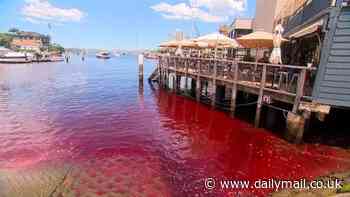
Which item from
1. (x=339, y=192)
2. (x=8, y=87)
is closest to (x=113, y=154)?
(x=339, y=192)

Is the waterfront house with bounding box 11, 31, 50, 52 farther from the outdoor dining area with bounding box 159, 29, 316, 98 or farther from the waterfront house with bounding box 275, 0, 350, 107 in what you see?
the waterfront house with bounding box 275, 0, 350, 107

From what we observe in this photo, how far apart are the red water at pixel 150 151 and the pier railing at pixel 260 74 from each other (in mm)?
2150

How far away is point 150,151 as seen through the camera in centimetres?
966

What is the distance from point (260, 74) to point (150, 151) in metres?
6.57

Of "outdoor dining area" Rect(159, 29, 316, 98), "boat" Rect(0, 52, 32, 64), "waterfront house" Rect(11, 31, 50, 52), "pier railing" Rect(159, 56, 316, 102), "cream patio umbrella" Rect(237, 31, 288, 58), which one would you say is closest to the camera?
"pier railing" Rect(159, 56, 316, 102)

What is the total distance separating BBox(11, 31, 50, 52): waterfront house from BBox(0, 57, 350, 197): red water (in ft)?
313

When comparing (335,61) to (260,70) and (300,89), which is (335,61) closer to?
→ (300,89)

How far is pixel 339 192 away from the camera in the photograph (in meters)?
5.24

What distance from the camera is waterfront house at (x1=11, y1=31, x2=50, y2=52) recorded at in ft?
316

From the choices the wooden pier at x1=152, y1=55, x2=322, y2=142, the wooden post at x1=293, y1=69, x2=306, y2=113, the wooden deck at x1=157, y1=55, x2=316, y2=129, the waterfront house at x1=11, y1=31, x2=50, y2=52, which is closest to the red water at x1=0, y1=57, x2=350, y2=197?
the wooden pier at x1=152, y1=55, x2=322, y2=142

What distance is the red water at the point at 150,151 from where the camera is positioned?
7.34m

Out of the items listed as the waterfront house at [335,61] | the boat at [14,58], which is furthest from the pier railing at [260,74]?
the boat at [14,58]

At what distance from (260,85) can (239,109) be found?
493cm

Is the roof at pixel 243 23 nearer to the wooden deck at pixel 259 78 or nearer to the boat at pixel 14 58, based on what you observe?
the wooden deck at pixel 259 78
